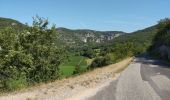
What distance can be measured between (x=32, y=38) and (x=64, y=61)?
4920 mm

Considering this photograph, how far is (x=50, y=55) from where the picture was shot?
3688 centimetres

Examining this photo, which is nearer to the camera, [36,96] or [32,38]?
[36,96]

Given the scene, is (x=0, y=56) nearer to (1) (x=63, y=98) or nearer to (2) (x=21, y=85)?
(2) (x=21, y=85)

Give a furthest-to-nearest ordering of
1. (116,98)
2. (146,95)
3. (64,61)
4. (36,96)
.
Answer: (64,61) → (146,95) → (116,98) → (36,96)

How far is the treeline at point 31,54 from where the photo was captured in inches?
1189

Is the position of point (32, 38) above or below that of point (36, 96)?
above

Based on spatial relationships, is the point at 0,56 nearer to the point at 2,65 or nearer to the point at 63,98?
the point at 2,65

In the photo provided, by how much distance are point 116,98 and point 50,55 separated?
68.7 feet

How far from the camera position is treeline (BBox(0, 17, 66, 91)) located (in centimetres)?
3021

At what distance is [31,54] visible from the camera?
113ft

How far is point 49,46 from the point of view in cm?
3706

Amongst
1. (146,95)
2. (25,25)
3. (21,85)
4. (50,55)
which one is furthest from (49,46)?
(146,95)

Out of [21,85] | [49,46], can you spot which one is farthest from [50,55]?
[21,85]

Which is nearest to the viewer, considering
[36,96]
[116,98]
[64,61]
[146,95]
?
[36,96]
